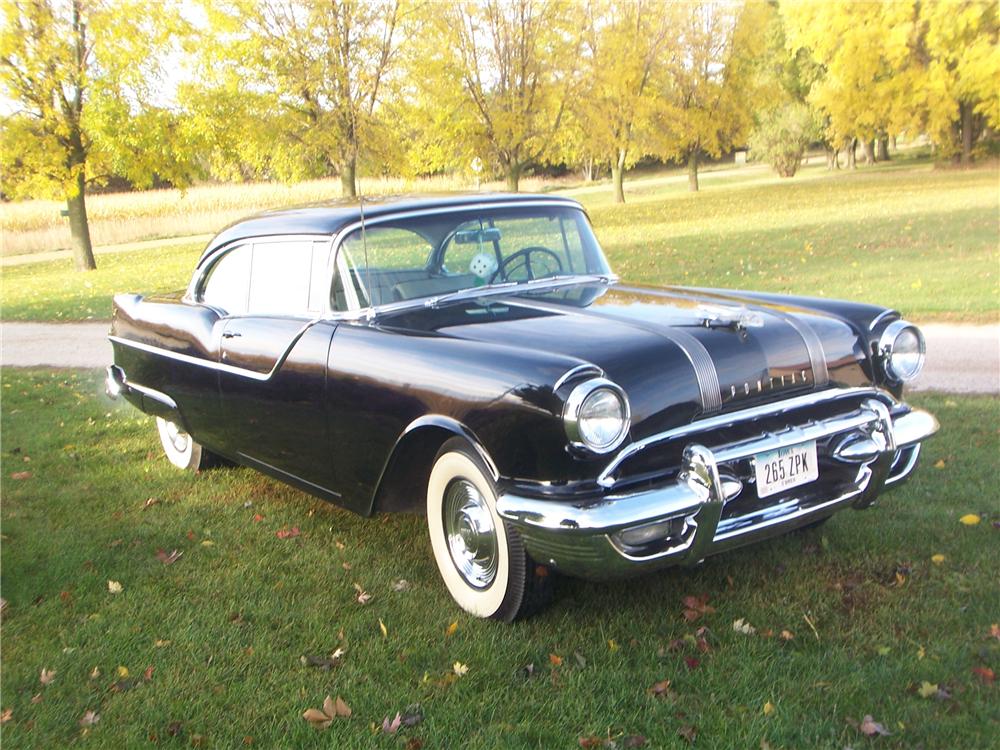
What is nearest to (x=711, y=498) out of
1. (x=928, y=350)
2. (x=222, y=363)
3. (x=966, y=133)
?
(x=222, y=363)

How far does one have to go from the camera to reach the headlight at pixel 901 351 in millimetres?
3889

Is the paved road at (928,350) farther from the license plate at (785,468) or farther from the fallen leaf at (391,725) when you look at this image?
the fallen leaf at (391,725)

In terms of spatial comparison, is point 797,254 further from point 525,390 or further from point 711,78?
point 711,78

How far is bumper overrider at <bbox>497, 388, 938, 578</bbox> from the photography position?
3.07 meters

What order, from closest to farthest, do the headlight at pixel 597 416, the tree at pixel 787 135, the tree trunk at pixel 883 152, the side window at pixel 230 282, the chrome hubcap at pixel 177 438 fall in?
the headlight at pixel 597 416
the side window at pixel 230 282
the chrome hubcap at pixel 177 438
the tree at pixel 787 135
the tree trunk at pixel 883 152

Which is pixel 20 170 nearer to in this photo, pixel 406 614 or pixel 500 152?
pixel 500 152

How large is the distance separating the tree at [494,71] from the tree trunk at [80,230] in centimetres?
817

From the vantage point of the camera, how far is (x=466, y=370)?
3.45 metres

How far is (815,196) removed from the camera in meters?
27.2

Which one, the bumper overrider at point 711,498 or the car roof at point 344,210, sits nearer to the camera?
the bumper overrider at point 711,498

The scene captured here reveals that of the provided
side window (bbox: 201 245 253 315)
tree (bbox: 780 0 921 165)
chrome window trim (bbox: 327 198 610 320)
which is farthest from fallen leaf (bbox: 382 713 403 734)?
tree (bbox: 780 0 921 165)

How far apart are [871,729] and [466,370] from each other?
5.77 ft

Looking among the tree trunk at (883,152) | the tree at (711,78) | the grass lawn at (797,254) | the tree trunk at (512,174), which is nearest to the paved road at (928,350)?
the grass lawn at (797,254)

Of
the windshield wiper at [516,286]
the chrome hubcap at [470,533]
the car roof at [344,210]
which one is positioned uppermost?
the car roof at [344,210]
